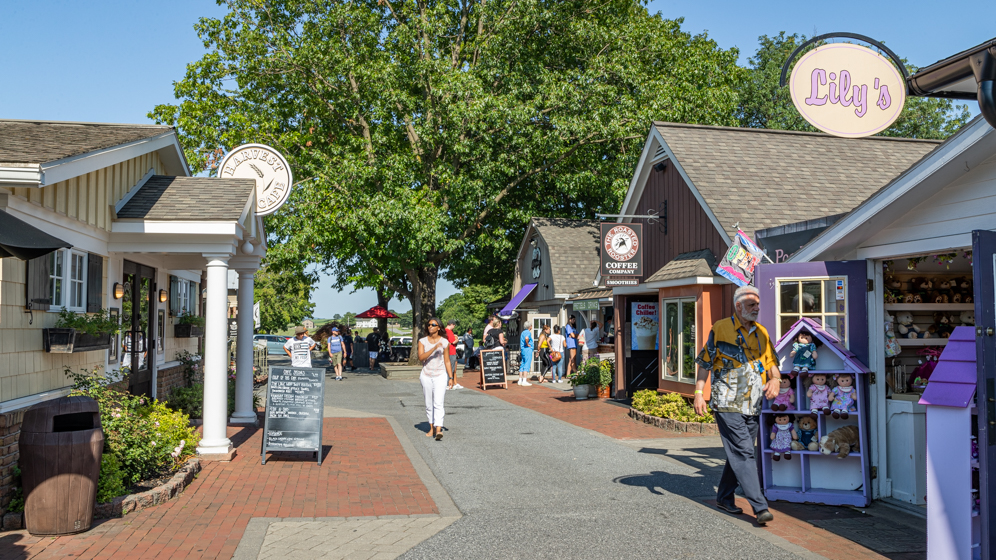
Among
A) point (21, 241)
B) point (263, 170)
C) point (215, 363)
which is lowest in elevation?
point (215, 363)

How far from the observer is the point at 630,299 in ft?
54.1

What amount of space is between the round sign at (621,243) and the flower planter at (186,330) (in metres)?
7.92

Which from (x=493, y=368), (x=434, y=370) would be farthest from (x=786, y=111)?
(x=434, y=370)

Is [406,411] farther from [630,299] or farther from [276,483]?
[276,483]

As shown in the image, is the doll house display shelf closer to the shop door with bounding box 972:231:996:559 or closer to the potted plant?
the shop door with bounding box 972:231:996:559

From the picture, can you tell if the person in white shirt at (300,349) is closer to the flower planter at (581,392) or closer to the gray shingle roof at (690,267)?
the flower planter at (581,392)

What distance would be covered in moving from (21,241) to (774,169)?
1316cm

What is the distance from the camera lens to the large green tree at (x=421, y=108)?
23484 millimetres

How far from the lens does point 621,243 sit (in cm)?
1577

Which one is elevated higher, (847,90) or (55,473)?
(847,90)

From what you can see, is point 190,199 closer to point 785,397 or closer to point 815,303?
point 785,397

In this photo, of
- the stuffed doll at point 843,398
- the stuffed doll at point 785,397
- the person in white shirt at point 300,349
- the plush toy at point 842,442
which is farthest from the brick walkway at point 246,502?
the person in white shirt at point 300,349

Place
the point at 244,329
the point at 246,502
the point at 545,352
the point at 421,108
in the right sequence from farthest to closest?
1. the point at 421,108
2. the point at 545,352
3. the point at 244,329
4. the point at 246,502

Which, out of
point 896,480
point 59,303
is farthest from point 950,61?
point 59,303
